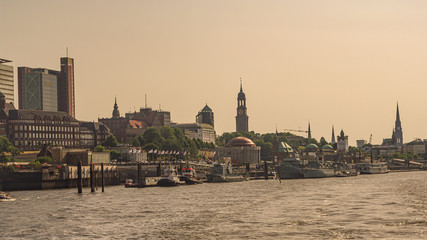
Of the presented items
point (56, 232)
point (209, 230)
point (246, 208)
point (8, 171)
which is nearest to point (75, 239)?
point (56, 232)

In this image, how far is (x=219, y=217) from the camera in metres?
85.2

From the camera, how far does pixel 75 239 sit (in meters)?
69.4

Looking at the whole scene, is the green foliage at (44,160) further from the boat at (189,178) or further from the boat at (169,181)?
the boat at (169,181)

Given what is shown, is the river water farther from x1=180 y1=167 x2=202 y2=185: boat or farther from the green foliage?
the green foliage

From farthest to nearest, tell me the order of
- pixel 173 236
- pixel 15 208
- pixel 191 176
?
pixel 191 176
pixel 15 208
pixel 173 236

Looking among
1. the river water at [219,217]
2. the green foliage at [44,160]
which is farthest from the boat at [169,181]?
the green foliage at [44,160]

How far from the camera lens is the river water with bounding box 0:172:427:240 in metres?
71.1

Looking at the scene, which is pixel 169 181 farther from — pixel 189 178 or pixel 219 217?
pixel 219 217

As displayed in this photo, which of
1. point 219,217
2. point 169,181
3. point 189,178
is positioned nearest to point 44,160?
A: point 189,178

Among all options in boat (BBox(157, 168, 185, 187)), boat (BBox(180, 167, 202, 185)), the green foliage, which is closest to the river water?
boat (BBox(157, 168, 185, 187))

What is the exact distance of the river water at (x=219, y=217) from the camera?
233 feet

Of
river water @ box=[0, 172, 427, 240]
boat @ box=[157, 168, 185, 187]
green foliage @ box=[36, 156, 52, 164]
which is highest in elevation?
Answer: green foliage @ box=[36, 156, 52, 164]

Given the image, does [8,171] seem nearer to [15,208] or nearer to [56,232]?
[15,208]

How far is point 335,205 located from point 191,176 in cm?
8673
